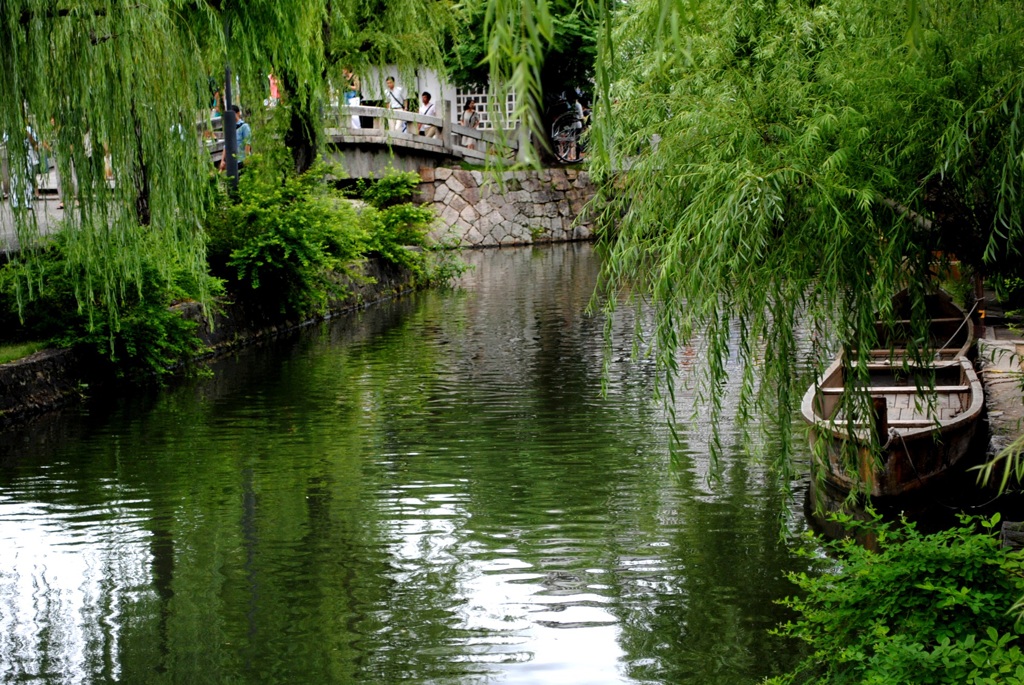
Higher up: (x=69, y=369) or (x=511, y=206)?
(x=511, y=206)

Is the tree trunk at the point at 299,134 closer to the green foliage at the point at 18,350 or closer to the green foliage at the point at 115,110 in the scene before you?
the green foliage at the point at 18,350

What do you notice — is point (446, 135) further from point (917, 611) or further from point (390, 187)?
point (917, 611)

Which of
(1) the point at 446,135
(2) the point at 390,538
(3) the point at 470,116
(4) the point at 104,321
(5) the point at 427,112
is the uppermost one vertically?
(3) the point at 470,116

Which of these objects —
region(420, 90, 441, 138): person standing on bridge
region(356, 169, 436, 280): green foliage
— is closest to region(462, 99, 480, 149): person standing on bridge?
region(420, 90, 441, 138): person standing on bridge

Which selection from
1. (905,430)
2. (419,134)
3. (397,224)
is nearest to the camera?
(905,430)

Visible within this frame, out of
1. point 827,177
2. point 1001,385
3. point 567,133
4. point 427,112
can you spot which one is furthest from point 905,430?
point 567,133

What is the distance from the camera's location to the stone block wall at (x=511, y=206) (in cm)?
3588

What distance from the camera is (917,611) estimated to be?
5238mm

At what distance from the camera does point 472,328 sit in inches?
778

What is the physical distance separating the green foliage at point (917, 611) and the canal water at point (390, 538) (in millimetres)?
1102

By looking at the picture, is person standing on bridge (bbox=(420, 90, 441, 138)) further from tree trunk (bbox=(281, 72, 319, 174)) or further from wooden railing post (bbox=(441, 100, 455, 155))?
tree trunk (bbox=(281, 72, 319, 174))

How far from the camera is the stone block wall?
35.9 metres

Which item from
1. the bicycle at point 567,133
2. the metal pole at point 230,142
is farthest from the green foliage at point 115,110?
the bicycle at point 567,133

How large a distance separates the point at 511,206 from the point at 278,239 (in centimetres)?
2014
